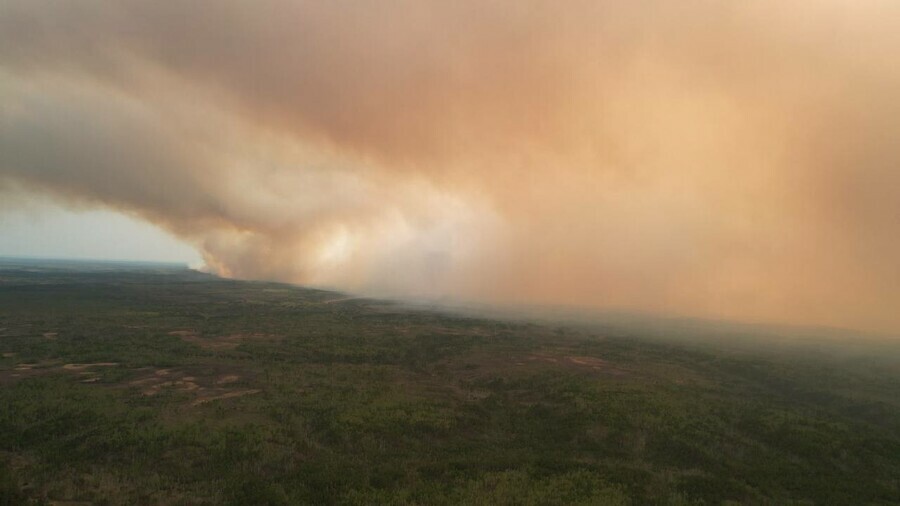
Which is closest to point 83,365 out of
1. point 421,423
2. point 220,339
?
point 220,339

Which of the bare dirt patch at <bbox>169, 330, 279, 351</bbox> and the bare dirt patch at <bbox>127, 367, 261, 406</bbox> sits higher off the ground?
the bare dirt patch at <bbox>169, 330, 279, 351</bbox>

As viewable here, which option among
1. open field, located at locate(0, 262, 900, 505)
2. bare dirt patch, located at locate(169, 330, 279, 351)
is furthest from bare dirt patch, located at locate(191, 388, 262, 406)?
bare dirt patch, located at locate(169, 330, 279, 351)

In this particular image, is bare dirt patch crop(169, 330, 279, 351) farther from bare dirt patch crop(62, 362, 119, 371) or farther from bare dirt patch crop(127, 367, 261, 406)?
bare dirt patch crop(127, 367, 261, 406)

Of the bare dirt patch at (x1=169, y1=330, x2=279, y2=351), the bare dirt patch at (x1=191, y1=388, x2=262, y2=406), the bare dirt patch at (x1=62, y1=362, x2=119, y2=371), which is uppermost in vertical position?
the bare dirt patch at (x1=169, y1=330, x2=279, y2=351)

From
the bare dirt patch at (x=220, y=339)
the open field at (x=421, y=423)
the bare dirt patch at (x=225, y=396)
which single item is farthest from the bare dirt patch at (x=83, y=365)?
the bare dirt patch at (x=225, y=396)

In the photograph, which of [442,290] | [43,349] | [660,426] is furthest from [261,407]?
[442,290]

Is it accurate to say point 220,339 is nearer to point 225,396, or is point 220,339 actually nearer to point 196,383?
point 196,383

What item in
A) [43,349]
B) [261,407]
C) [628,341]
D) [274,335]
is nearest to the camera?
[261,407]

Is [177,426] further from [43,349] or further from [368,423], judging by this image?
[43,349]

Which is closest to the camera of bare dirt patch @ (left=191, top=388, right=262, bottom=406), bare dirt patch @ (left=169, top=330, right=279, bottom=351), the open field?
the open field
